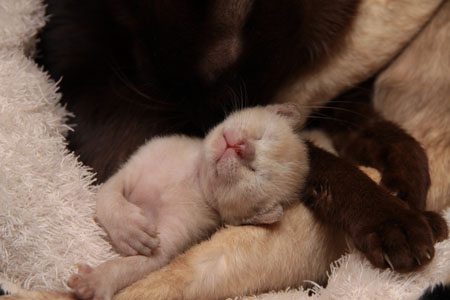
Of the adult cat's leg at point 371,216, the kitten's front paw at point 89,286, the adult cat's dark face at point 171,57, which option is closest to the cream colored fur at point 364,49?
the adult cat's dark face at point 171,57

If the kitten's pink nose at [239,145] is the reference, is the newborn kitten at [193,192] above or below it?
below

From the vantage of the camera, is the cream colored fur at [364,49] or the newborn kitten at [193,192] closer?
the newborn kitten at [193,192]

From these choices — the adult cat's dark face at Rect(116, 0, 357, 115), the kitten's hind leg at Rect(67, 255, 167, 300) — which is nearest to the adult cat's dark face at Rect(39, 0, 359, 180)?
the adult cat's dark face at Rect(116, 0, 357, 115)

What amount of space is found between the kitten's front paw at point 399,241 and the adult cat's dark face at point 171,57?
18.6 inches

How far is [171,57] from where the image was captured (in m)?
1.22

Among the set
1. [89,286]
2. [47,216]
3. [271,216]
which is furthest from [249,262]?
[47,216]

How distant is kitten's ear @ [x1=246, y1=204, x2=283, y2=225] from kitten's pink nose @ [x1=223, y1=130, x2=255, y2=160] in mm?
127

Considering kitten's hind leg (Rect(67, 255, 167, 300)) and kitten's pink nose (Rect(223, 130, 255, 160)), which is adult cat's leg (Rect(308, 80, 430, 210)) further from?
kitten's hind leg (Rect(67, 255, 167, 300))

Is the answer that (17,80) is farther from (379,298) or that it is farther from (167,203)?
(379,298)

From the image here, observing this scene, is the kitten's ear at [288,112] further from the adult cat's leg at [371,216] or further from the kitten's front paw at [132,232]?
the kitten's front paw at [132,232]

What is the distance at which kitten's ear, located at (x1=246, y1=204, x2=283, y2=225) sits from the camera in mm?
1066

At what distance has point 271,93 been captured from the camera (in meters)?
1.39

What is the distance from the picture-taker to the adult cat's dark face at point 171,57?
1215mm

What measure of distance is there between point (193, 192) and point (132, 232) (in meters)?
0.18
